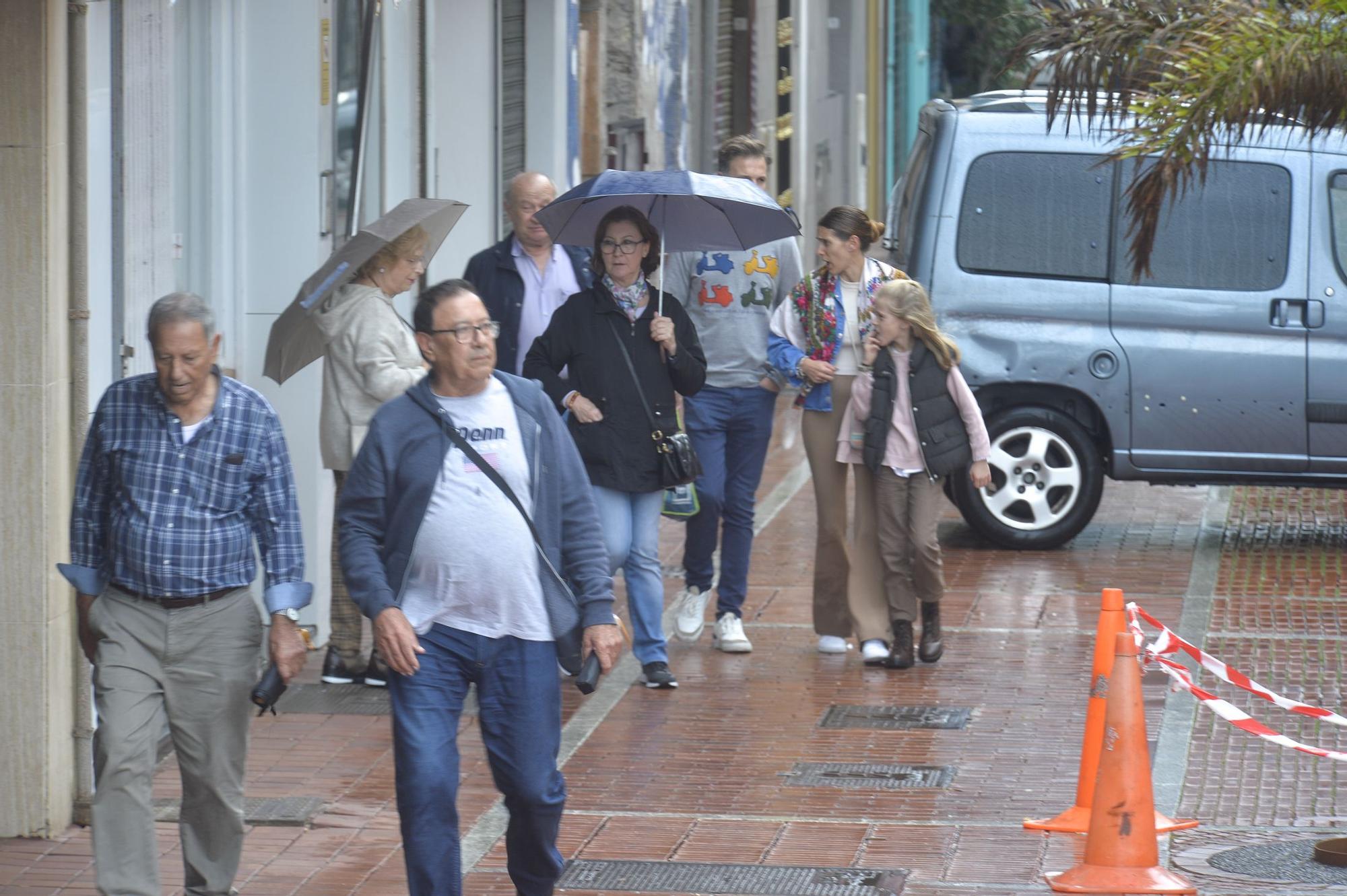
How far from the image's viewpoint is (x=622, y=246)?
8.46 meters

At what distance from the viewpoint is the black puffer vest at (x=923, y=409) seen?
9188mm

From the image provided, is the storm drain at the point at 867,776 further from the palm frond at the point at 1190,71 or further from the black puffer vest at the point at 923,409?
the palm frond at the point at 1190,71

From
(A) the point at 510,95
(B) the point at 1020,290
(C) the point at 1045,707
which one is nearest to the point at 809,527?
(B) the point at 1020,290

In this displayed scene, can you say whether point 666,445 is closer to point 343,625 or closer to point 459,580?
point 343,625

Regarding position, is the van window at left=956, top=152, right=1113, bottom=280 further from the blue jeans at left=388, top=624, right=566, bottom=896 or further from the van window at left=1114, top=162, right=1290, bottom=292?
the blue jeans at left=388, top=624, right=566, bottom=896

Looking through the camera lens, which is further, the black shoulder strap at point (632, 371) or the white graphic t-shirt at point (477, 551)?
the black shoulder strap at point (632, 371)

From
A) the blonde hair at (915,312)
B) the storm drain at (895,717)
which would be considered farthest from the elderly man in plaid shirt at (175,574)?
the blonde hair at (915,312)

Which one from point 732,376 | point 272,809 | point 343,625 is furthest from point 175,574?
point 732,376

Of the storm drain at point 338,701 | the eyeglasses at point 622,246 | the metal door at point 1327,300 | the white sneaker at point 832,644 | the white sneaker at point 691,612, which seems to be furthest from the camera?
the metal door at point 1327,300

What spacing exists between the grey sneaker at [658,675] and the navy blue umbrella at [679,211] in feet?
5.09

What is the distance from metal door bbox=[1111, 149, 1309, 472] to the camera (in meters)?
11.9

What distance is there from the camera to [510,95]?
14102 mm

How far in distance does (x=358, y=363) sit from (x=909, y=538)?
7.89ft

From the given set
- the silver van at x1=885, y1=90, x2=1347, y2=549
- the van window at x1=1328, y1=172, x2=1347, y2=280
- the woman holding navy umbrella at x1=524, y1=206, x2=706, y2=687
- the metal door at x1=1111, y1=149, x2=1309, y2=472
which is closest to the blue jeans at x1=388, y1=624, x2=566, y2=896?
the woman holding navy umbrella at x1=524, y1=206, x2=706, y2=687
